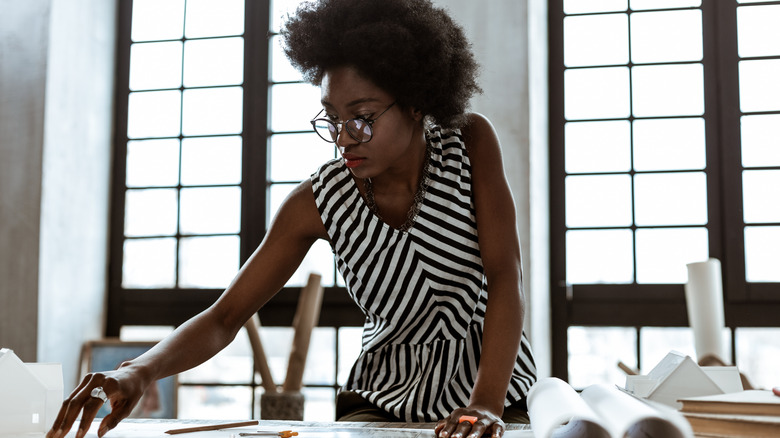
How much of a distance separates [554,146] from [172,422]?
8.17 feet

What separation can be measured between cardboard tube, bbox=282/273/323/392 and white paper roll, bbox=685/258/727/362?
4.93ft

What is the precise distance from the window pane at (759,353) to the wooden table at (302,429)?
89.6 inches

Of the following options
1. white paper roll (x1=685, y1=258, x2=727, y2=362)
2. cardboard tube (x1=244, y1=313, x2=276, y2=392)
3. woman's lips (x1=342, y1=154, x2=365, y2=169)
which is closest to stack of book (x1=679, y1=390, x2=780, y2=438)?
woman's lips (x1=342, y1=154, x2=365, y2=169)

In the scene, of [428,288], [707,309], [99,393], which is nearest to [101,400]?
[99,393]

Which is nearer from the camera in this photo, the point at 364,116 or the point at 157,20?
the point at 364,116

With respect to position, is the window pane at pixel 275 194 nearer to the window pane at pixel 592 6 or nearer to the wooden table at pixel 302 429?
the window pane at pixel 592 6

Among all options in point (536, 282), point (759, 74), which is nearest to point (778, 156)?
point (759, 74)

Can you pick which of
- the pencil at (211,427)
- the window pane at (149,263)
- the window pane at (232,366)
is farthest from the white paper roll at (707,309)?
the window pane at (149,263)

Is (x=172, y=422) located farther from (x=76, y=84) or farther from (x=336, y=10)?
(x=76, y=84)

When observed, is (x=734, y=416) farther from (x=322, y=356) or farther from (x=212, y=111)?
(x=212, y=111)

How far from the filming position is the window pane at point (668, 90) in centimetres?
345

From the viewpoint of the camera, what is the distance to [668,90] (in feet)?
11.4

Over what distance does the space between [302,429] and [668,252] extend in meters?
2.49

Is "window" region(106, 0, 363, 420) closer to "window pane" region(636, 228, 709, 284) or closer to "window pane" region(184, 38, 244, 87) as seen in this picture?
"window pane" region(184, 38, 244, 87)
